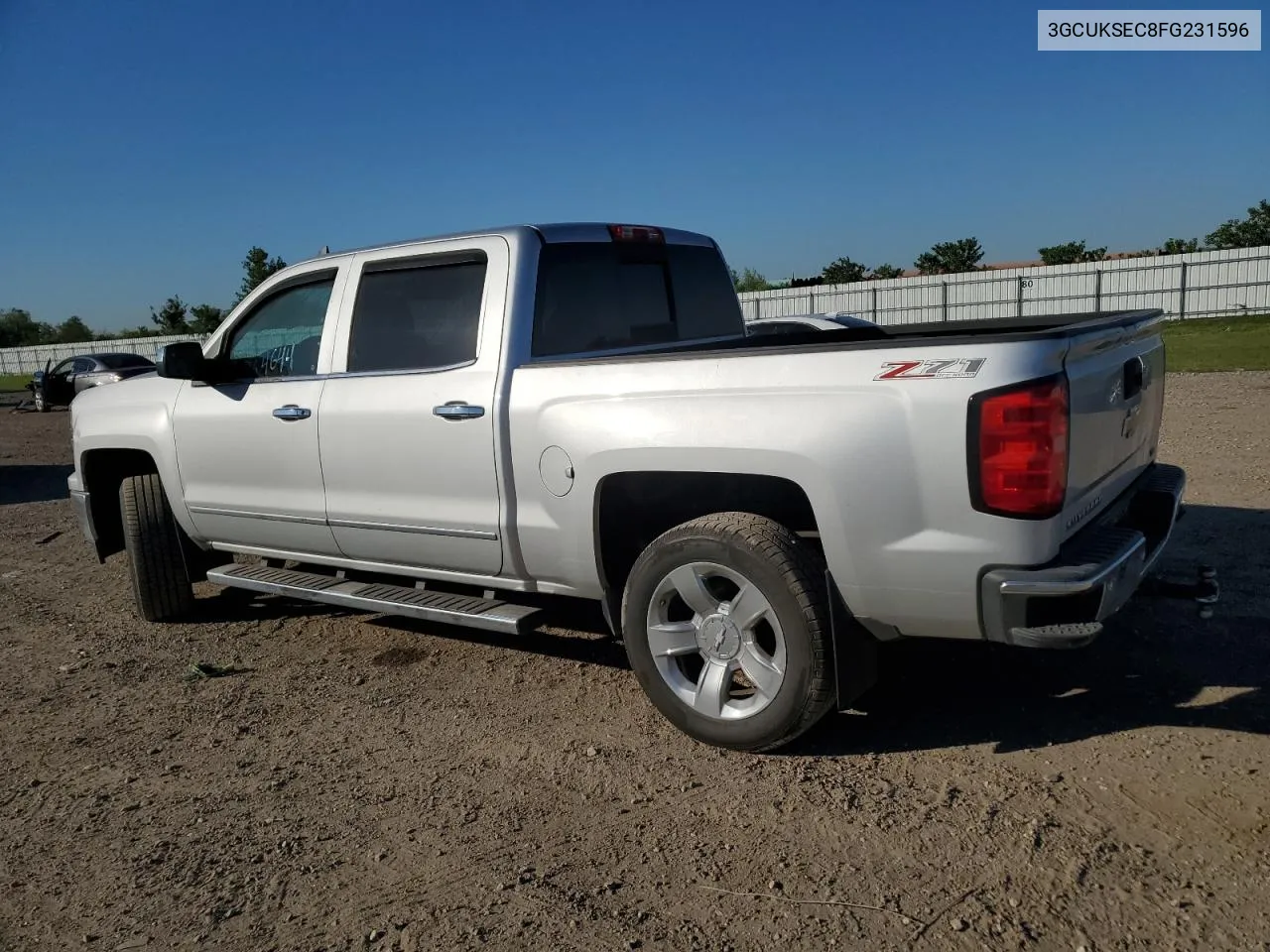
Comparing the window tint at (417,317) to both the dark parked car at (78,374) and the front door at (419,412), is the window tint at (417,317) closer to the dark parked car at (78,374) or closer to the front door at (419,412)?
the front door at (419,412)

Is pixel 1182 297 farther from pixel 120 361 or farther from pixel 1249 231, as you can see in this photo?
pixel 120 361

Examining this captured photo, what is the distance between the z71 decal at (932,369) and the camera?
2.96 meters

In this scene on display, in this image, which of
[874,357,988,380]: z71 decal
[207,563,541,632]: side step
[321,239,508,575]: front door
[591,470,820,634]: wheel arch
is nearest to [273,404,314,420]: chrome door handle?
[321,239,508,575]: front door

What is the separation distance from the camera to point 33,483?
12.4m

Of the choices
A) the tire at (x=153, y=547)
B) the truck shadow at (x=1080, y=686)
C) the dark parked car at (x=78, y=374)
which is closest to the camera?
the truck shadow at (x=1080, y=686)

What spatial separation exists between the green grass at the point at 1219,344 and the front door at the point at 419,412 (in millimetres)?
16254

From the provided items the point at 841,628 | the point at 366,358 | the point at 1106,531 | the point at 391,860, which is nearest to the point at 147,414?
the point at 366,358

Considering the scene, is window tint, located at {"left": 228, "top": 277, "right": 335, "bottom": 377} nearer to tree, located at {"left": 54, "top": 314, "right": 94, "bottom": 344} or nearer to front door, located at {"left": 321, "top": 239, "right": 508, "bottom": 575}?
front door, located at {"left": 321, "top": 239, "right": 508, "bottom": 575}

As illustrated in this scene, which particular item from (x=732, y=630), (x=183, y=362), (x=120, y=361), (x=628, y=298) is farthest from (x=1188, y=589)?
(x=120, y=361)

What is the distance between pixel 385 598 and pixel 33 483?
10138 millimetres

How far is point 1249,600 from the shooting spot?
16.0 feet

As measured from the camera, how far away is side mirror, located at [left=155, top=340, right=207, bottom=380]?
4961 millimetres

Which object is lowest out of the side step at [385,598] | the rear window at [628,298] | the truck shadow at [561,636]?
the truck shadow at [561,636]

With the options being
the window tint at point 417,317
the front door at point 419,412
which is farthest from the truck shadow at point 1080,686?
the window tint at point 417,317
